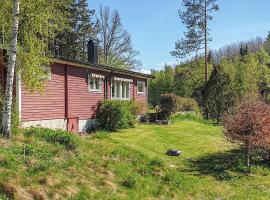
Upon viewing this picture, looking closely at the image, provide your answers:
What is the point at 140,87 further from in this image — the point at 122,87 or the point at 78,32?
the point at 78,32

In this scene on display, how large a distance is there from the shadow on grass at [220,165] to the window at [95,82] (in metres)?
8.67

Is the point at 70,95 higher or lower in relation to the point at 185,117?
higher

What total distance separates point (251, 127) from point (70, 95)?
9806 mm

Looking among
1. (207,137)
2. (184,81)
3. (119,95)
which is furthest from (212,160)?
(184,81)

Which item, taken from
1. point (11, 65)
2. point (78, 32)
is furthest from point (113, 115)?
point (78, 32)

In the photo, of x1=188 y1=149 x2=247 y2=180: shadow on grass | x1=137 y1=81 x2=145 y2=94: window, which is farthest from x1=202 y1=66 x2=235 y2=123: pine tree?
x1=188 y1=149 x2=247 y2=180: shadow on grass

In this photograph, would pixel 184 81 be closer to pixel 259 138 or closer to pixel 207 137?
pixel 207 137

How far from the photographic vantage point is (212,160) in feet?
57.4

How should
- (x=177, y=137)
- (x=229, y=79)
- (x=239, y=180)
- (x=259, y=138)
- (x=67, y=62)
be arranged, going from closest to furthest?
(x=239, y=180), (x=259, y=138), (x=67, y=62), (x=177, y=137), (x=229, y=79)

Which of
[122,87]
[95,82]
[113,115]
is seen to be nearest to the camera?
[113,115]

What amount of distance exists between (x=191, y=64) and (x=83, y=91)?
30.7 m

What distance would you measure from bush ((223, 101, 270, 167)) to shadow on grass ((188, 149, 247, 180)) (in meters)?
0.56

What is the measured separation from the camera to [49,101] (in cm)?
1978

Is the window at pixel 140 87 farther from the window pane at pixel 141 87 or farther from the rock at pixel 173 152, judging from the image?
the rock at pixel 173 152
